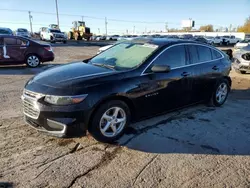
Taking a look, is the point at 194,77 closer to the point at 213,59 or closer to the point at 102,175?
the point at 213,59

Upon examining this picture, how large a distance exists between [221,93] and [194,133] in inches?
86.3

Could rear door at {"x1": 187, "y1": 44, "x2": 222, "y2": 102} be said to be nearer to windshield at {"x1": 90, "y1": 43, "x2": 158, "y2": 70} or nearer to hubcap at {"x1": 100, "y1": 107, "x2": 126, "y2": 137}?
windshield at {"x1": 90, "y1": 43, "x2": 158, "y2": 70}

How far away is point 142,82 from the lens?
4.03m

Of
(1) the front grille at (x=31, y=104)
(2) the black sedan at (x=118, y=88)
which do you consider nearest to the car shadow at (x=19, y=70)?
(2) the black sedan at (x=118, y=88)

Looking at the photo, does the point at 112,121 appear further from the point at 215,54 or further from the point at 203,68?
the point at 215,54

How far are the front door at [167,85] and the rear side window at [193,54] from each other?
196 millimetres

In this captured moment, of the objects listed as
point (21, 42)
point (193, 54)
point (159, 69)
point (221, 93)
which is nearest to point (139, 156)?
point (159, 69)

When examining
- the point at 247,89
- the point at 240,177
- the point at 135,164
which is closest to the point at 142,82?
the point at 135,164

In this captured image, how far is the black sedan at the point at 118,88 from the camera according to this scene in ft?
11.2

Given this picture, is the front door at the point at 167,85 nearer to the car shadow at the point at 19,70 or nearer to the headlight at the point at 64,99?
the headlight at the point at 64,99

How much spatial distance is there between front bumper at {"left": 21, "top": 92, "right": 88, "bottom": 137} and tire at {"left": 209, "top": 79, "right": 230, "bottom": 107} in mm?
3573

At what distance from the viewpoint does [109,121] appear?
3.79 m

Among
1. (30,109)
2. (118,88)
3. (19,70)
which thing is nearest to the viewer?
(30,109)

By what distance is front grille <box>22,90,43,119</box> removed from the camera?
347 cm
